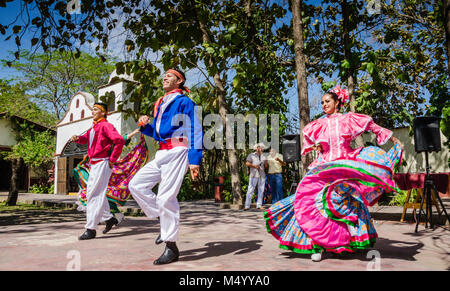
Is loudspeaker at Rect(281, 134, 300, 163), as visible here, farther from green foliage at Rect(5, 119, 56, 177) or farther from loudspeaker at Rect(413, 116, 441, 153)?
green foliage at Rect(5, 119, 56, 177)

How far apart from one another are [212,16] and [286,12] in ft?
12.2

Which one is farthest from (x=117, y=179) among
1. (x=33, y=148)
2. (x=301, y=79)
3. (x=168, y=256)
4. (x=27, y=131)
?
(x=27, y=131)

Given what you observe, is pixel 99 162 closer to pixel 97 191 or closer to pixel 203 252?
pixel 97 191

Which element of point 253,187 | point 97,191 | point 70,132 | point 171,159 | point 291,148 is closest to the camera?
point 171,159

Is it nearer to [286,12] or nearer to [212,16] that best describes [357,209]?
[212,16]

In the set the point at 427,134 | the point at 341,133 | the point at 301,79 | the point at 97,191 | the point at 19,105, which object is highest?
the point at 19,105

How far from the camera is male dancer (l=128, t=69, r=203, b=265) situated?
3447 millimetres

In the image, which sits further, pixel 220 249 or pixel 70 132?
pixel 70 132

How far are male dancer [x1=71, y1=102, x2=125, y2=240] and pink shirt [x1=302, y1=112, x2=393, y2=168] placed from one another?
2890mm

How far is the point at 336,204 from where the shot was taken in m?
3.55

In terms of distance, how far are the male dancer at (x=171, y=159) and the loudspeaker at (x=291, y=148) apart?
19.3ft

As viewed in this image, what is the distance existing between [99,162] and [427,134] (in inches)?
220

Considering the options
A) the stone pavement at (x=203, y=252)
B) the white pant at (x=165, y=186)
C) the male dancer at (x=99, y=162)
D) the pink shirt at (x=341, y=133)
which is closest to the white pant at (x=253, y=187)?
the stone pavement at (x=203, y=252)

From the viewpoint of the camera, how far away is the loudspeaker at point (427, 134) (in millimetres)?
6145
